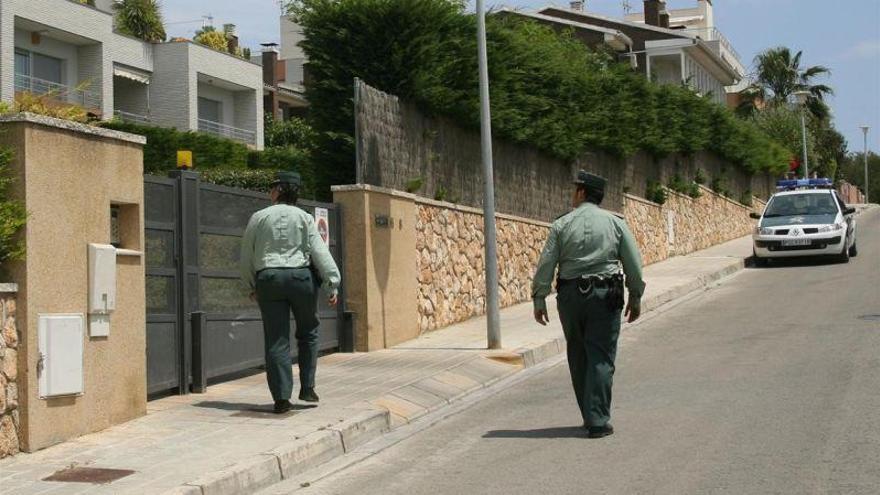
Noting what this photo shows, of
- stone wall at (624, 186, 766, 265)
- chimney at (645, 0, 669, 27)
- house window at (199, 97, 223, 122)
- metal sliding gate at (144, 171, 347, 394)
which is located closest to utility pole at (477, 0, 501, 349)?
metal sliding gate at (144, 171, 347, 394)

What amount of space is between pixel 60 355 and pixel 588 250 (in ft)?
12.1

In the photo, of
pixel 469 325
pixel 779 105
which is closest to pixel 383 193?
pixel 469 325

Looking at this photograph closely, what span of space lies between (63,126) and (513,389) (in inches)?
200

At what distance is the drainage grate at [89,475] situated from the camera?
23.1ft

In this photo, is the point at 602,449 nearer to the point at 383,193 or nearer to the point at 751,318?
the point at 383,193

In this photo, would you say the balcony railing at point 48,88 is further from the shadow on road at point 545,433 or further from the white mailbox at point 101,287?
the shadow on road at point 545,433

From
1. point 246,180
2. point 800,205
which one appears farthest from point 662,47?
point 246,180

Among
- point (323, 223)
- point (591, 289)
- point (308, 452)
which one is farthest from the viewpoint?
point (323, 223)

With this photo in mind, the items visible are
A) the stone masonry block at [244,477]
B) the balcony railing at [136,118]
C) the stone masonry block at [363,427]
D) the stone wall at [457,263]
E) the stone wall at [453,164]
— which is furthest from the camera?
the balcony railing at [136,118]

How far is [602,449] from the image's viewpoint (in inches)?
318

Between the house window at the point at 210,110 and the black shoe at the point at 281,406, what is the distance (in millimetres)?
38012

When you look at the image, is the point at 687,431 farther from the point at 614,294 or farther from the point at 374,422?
the point at 374,422

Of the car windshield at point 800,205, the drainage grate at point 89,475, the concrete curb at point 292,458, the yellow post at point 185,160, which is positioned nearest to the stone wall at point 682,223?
the car windshield at point 800,205

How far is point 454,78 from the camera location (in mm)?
17047
